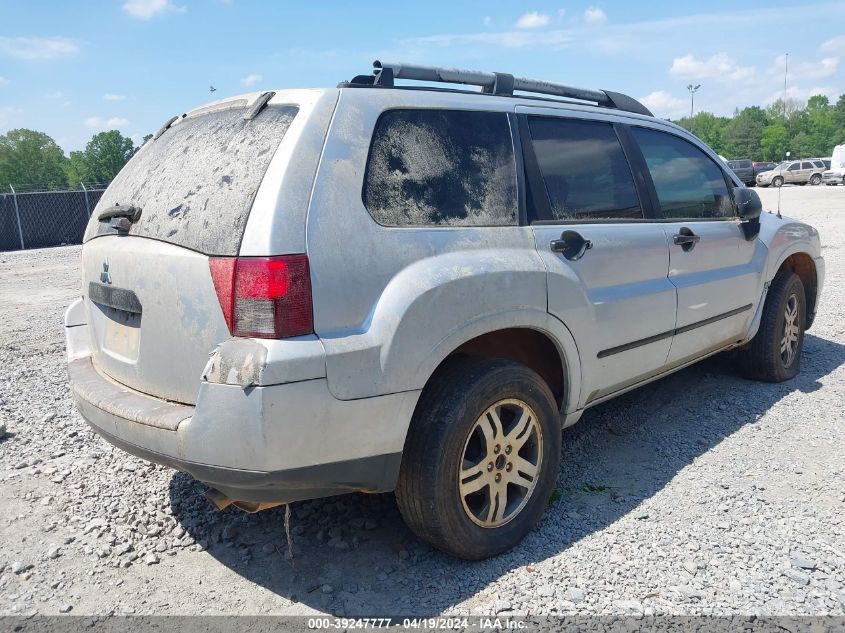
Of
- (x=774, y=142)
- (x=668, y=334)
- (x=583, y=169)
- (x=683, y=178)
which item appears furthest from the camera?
(x=774, y=142)

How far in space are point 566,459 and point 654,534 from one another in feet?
2.97

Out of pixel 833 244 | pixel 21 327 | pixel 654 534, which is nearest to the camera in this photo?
pixel 654 534

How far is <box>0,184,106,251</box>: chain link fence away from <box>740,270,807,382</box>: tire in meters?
21.6

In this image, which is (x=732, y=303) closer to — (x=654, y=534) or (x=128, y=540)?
(x=654, y=534)

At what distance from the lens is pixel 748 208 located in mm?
4504

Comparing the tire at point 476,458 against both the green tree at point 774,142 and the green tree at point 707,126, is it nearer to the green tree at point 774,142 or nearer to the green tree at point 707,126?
the green tree at point 774,142

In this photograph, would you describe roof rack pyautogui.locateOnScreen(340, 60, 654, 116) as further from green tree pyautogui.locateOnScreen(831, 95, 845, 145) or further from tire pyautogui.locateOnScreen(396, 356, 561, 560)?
green tree pyautogui.locateOnScreen(831, 95, 845, 145)

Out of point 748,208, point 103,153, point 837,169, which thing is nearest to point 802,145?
point 837,169

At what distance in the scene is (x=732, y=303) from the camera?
4.52m

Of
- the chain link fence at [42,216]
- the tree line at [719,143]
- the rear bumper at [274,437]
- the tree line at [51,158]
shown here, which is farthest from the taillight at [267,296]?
the tree line at [51,158]

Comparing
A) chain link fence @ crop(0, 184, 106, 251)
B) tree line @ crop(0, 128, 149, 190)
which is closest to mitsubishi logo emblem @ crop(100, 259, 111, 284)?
chain link fence @ crop(0, 184, 106, 251)

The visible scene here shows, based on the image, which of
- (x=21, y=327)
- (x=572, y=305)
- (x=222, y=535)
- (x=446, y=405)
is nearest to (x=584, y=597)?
(x=446, y=405)

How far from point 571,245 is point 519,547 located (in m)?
1.42

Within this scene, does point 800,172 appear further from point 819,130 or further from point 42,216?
point 819,130
